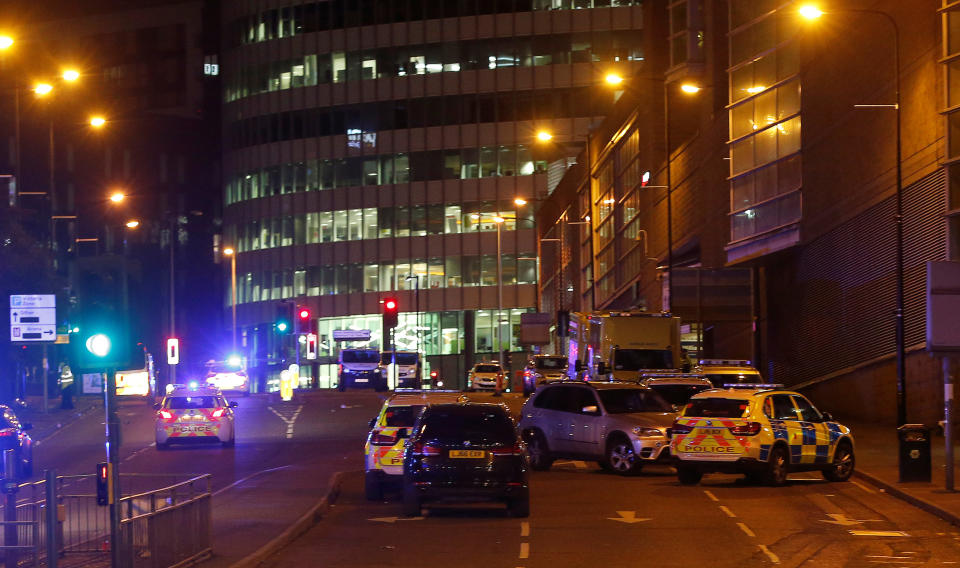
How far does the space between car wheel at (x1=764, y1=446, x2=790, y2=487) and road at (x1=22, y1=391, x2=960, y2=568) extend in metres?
0.23

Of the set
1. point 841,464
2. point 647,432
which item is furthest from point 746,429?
point 647,432

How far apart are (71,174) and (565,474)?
330 feet

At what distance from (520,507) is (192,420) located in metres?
16.7

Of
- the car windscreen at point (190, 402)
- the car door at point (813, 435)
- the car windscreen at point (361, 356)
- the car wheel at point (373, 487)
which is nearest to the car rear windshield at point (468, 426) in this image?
the car wheel at point (373, 487)

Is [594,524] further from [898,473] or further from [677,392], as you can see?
[677,392]

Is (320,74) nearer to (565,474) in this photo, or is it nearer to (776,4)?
(776,4)

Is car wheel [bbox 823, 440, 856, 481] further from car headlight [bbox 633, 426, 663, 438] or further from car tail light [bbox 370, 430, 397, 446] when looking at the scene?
car tail light [bbox 370, 430, 397, 446]

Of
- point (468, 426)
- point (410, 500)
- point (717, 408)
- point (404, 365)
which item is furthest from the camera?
point (404, 365)

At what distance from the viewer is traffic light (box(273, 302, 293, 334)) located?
49781mm

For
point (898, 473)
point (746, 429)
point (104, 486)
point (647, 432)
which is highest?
point (104, 486)

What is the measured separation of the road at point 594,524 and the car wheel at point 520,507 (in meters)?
0.29

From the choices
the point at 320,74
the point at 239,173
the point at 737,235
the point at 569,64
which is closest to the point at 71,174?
the point at 239,173

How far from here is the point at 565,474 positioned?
2750cm

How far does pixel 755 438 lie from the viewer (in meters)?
24.0
